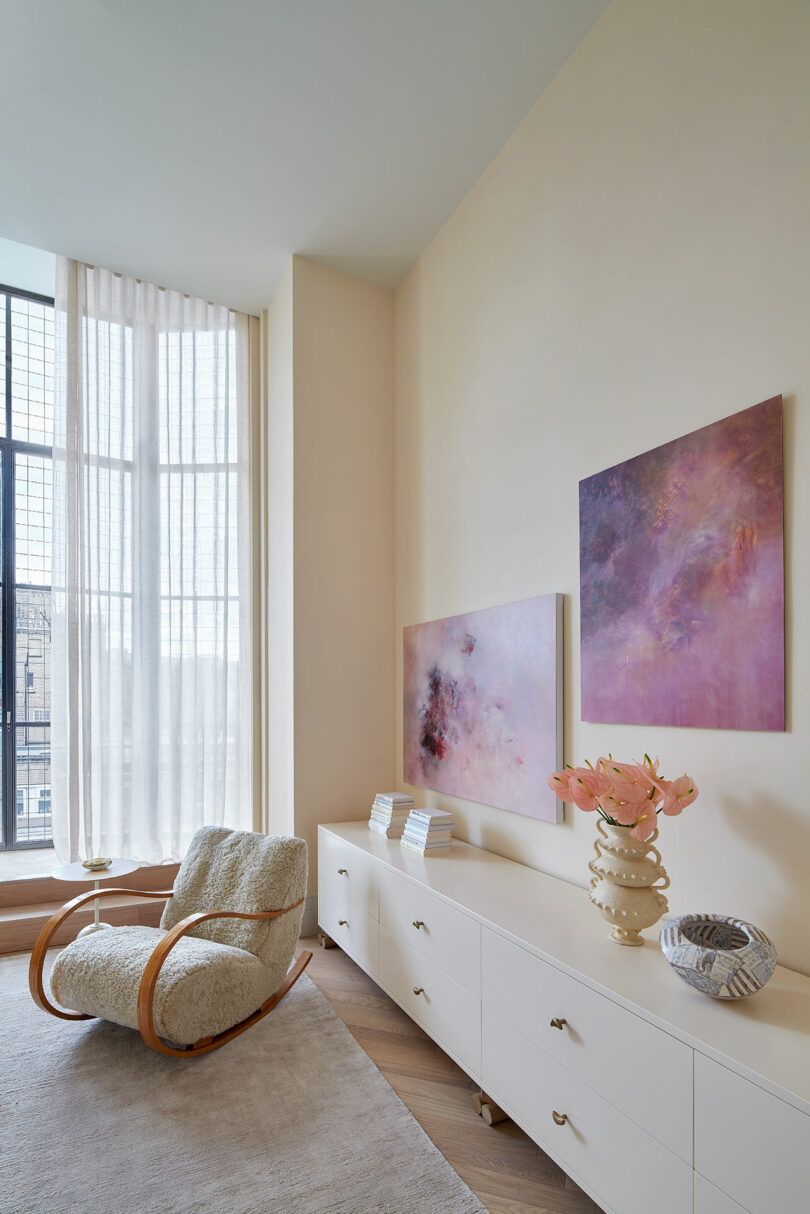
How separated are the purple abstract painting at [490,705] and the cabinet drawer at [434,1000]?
64 cm

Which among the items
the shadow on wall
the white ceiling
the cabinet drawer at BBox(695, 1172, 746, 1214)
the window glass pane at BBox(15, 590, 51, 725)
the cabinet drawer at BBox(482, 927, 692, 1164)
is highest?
the white ceiling

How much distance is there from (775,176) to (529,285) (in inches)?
45.5

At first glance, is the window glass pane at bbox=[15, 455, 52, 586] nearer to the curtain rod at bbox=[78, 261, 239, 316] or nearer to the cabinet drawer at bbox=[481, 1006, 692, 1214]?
the curtain rod at bbox=[78, 261, 239, 316]

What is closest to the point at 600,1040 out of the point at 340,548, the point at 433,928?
the point at 433,928

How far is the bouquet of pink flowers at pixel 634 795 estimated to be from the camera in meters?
1.77

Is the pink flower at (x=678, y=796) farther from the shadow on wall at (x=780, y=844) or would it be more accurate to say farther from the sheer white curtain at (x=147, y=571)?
the sheer white curtain at (x=147, y=571)

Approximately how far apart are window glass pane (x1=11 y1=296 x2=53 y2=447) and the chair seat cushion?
3.05 metres

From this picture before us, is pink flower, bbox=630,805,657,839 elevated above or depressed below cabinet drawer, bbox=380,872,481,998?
above

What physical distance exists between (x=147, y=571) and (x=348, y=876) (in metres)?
2.07

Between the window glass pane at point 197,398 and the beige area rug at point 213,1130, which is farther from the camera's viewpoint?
the window glass pane at point 197,398

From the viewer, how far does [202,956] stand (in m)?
2.44

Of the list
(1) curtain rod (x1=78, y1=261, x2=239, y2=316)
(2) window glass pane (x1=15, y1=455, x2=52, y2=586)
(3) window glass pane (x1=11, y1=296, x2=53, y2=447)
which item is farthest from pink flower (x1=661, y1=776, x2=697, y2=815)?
(3) window glass pane (x1=11, y1=296, x2=53, y2=447)

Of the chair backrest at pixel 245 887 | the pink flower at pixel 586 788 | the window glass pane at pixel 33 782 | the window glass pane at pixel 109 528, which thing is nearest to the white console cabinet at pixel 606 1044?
the pink flower at pixel 586 788

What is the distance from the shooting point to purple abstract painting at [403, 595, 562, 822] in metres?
2.56
